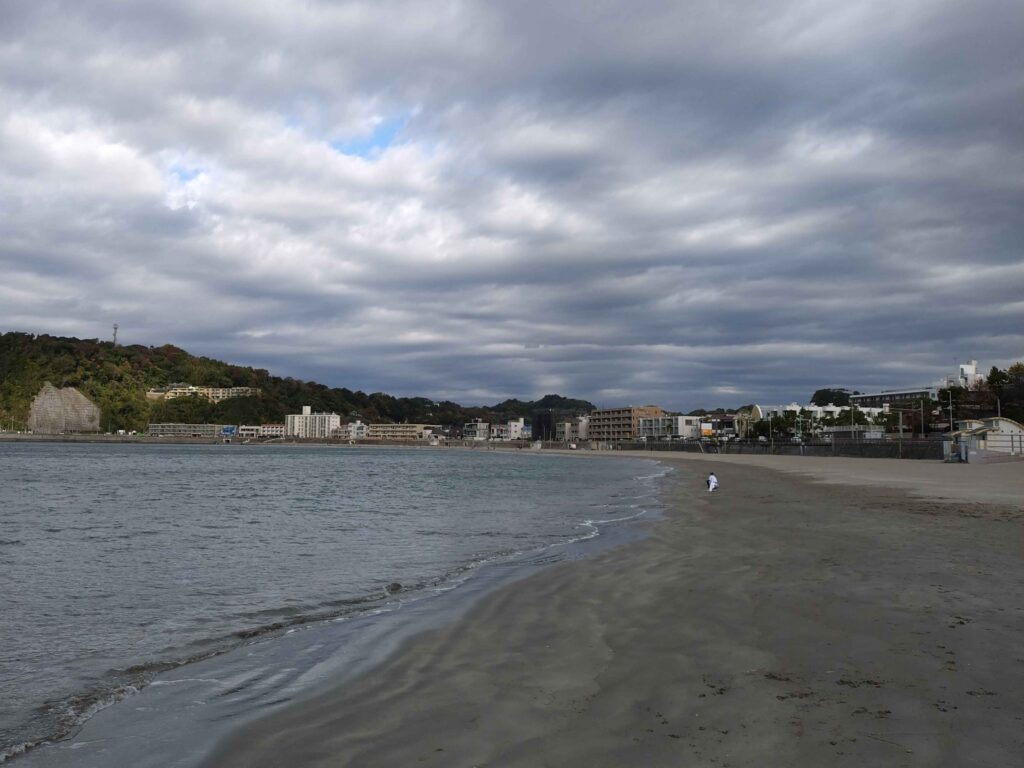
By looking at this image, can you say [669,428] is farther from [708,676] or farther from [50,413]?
[708,676]

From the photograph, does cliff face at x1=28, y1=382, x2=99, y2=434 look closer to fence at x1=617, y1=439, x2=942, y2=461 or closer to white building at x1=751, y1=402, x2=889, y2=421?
fence at x1=617, y1=439, x2=942, y2=461

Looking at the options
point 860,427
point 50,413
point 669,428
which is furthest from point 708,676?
point 50,413

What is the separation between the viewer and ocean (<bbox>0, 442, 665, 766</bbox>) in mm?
5723

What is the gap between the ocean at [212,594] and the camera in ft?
18.8

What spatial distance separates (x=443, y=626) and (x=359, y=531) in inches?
425

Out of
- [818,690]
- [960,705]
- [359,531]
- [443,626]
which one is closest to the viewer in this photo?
[960,705]

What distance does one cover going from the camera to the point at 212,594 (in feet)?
33.8

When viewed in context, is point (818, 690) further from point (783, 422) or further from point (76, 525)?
point (783, 422)

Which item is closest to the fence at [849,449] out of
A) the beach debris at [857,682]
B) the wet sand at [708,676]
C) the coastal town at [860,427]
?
the coastal town at [860,427]

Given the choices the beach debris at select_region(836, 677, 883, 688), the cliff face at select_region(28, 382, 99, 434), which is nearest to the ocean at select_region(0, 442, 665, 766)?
the beach debris at select_region(836, 677, 883, 688)

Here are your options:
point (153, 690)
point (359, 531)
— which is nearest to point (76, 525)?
point (359, 531)

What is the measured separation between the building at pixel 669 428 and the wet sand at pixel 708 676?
173 meters

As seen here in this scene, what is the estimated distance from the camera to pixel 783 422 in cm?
14100

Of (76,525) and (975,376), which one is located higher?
(975,376)
